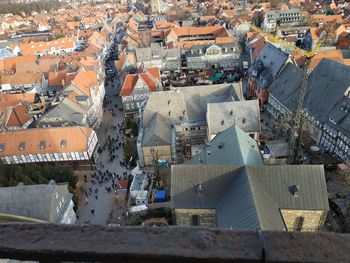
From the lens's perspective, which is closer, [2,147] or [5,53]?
[2,147]

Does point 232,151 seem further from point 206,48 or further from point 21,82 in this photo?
point 21,82

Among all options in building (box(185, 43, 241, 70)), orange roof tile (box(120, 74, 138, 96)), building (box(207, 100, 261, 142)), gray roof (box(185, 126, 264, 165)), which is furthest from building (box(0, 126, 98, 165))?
building (box(185, 43, 241, 70))

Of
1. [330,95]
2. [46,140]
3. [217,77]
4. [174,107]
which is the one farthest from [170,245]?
[217,77]

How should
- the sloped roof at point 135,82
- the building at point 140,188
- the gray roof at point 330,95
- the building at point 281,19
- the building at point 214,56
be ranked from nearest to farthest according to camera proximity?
the building at point 140,188, the gray roof at point 330,95, the sloped roof at point 135,82, the building at point 214,56, the building at point 281,19

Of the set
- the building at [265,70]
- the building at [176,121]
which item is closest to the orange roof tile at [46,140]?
the building at [176,121]

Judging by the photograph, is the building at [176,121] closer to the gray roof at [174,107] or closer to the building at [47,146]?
the gray roof at [174,107]

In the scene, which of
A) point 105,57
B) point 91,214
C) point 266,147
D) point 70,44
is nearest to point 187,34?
point 105,57
